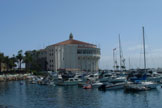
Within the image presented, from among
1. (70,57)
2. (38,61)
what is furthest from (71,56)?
(38,61)

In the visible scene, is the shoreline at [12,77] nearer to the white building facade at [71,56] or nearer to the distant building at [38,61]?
the distant building at [38,61]

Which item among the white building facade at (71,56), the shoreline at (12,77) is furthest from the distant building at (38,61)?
the shoreline at (12,77)

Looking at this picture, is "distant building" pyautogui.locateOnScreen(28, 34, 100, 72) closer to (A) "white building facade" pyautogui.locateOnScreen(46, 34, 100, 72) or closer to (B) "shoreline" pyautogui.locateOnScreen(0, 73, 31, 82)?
(A) "white building facade" pyautogui.locateOnScreen(46, 34, 100, 72)

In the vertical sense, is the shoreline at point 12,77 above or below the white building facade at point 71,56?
below

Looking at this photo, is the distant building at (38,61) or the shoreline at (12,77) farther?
the distant building at (38,61)

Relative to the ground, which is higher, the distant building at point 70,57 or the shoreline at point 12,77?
the distant building at point 70,57

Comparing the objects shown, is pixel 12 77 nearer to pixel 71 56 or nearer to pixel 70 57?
pixel 70 57

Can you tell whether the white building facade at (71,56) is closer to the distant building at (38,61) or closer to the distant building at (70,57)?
the distant building at (70,57)

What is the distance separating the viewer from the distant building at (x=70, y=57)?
124 m

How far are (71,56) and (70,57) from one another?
727mm

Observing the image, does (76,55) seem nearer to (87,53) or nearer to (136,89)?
(87,53)

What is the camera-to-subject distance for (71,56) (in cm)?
12594

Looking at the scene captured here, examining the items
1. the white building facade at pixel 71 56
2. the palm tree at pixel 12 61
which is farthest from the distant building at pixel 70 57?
the palm tree at pixel 12 61

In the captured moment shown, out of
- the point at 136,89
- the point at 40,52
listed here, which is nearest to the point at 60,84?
the point at 136,89
